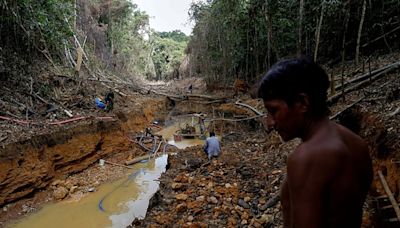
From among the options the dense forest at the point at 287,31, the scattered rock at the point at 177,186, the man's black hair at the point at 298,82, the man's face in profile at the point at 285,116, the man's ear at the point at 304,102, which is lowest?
the scattered rock at the point at 177,186

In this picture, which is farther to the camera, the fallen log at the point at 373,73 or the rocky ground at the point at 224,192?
the fallen log at the point at 373,73

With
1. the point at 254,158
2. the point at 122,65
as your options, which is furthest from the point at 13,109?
the point at 122,65

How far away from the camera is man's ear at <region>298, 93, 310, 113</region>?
3.78 ft

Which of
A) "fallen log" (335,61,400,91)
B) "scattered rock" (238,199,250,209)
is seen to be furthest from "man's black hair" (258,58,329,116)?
"fallen log" (335,61,400,91)

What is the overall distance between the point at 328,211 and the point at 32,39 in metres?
12.0

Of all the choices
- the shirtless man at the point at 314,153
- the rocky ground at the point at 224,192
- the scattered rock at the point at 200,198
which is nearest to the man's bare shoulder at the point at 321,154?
the shirtless man at the point at 314,153

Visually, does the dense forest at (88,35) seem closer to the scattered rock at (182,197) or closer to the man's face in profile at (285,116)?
the scattered rock at (182,197)

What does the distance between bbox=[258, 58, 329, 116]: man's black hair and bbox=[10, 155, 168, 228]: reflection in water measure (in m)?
6.58

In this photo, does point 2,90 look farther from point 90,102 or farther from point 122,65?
point 122,65

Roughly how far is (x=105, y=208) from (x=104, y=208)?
0.09 feet

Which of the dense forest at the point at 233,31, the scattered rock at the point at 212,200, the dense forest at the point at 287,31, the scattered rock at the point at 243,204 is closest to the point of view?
the scattered rock at the point at 243,204

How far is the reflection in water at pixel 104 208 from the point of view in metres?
7.20

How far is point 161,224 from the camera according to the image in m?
4.91

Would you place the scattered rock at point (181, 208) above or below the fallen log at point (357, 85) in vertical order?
below
